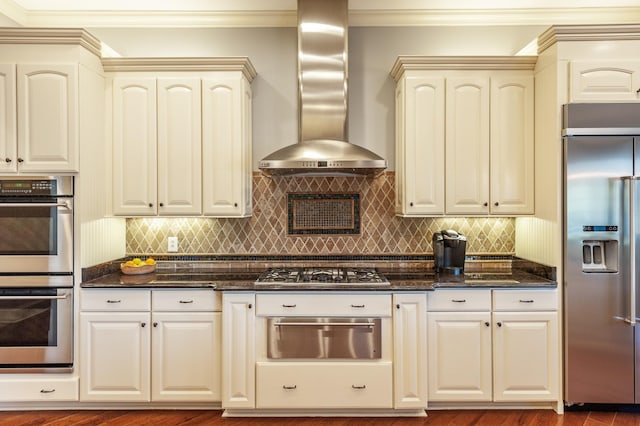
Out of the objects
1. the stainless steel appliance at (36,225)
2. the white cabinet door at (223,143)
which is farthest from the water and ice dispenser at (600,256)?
the stainless steel appliance at (36,225)

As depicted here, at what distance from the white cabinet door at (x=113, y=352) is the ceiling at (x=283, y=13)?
2.26 m

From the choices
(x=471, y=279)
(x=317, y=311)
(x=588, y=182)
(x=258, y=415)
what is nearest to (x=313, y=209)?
(x=317, y=311)

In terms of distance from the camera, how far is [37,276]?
8.99 feet

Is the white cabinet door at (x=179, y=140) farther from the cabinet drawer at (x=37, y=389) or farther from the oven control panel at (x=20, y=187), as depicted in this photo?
the cabinet drawer at (x=37, y=389)

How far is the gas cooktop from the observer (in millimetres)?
2771

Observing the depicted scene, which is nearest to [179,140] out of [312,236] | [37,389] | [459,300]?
[312,236]

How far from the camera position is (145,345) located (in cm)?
276

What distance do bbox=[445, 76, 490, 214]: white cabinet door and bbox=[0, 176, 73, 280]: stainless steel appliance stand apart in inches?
101

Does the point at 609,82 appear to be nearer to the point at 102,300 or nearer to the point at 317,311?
the point at 317,311

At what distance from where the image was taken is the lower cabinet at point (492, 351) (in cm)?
276

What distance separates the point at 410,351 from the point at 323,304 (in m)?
0.62

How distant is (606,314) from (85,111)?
358 centimetres

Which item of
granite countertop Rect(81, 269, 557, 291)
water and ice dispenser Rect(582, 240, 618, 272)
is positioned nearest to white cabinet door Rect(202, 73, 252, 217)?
granite countertop Rect(81, 269, 557, 291)

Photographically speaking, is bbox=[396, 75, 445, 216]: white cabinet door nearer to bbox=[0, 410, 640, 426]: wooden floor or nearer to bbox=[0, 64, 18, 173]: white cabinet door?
bbox=[0, 410, 640, 426]: wooden floor
